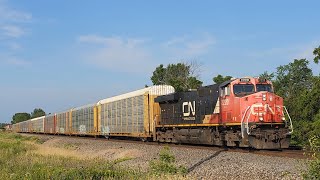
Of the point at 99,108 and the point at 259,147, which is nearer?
the point at 259,147

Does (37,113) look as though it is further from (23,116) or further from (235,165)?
(235,165)

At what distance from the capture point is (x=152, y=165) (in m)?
9.80

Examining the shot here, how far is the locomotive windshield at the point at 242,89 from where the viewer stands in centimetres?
1663

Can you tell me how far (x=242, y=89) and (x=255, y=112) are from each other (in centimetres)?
132

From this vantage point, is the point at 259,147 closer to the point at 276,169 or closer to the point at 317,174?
the point at 276,169

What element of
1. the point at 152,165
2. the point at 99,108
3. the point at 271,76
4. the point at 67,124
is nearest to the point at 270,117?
the point at 152,165

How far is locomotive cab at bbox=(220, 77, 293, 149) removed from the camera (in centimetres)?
1540

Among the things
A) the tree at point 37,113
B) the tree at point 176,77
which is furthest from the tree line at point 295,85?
the tree at point 37,113

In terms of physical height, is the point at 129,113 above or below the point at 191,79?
below

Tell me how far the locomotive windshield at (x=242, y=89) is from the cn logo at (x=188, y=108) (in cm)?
352

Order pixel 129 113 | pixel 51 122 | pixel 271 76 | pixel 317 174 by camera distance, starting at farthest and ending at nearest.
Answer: pixel 271 76
pixel 51 122
pixel 129 113
pixel 317 174

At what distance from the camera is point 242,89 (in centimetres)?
1678

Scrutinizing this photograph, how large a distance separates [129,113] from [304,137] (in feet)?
41.0

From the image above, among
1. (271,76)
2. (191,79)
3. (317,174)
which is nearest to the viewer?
(317,174)
